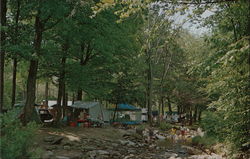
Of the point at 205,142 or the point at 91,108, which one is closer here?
the point at 205,142

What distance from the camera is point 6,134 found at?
233 inches

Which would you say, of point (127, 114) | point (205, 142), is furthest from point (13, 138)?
point (127, 114)

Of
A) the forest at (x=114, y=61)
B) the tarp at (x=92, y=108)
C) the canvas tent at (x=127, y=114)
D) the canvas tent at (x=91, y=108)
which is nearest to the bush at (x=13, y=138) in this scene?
the forest at (x=114, y=61)

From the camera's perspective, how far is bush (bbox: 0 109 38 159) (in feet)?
17.9

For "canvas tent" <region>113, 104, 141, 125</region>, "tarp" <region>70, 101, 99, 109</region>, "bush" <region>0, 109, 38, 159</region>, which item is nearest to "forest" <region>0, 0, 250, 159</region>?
"bush" <region>0, 109, 38, 159</region>

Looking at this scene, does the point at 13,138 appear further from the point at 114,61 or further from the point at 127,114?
the point at 127,114

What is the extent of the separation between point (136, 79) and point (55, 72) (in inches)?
350

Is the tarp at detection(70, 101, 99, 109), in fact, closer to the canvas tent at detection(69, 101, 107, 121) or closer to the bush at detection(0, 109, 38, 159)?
the canvas tent at detection(69, 101, 107, 121)

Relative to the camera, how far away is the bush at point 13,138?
5.44m

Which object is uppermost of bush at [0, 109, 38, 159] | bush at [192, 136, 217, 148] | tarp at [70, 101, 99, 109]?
tarp at [70, 101, 99, 109]

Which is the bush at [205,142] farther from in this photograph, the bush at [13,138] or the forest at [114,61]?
the bush at [13,138]

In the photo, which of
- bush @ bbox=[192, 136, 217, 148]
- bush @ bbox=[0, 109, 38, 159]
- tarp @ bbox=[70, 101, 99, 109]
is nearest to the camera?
bush @ bbox=[0, 109, 38, 159]

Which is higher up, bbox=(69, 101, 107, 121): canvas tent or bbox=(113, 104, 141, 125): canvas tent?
bbox=(69, 101, 107, 121): canvas tent

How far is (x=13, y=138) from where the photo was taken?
5.86 meters
